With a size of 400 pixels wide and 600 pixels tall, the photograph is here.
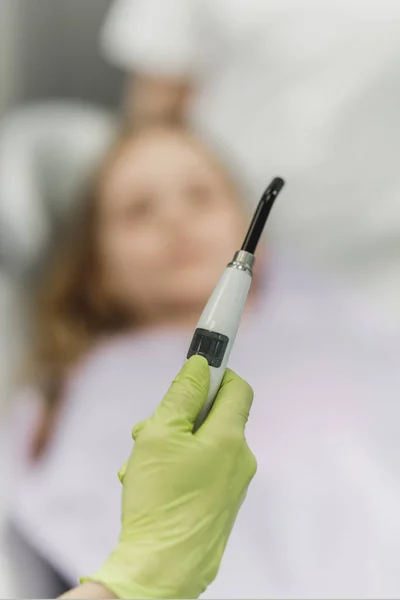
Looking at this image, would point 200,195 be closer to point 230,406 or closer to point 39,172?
point 39,172

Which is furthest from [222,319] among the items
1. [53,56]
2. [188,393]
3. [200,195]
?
[53,56]

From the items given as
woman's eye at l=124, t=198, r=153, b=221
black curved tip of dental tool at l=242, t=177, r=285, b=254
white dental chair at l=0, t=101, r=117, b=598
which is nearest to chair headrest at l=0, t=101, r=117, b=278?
white dental chair at l=0, t=101, r=117, b=598

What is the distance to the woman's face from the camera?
2.47 ft

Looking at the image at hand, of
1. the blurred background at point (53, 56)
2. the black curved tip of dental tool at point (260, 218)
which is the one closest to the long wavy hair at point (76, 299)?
the blurred background at point (53, 56)

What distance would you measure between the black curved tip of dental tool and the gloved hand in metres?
0.07

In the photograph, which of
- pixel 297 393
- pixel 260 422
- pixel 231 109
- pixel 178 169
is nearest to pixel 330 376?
pixel 297 393

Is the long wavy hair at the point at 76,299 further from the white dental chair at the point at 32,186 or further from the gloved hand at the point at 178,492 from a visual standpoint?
the gloved hand at the point at 178,492

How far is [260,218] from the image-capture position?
40 centimetres

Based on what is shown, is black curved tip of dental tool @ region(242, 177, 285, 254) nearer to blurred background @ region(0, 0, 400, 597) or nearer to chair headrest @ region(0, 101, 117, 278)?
blurred background @ region(0, 0, 400, 597)

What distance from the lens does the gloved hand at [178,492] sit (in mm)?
347

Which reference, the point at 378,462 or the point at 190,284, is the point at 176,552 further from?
the point at 190,284

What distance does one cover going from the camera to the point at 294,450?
53 centimetres

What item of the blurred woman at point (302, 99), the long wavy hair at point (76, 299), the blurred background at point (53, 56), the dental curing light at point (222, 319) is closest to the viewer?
the dental curing light at point (222, 319)

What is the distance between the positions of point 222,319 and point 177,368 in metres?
0.09
